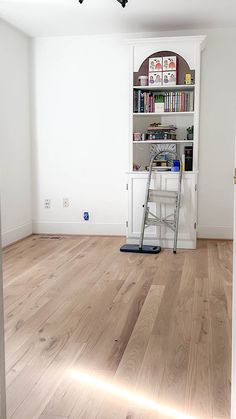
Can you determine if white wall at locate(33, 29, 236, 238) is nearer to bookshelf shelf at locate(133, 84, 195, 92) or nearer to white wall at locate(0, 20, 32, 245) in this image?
white wall at locate(0, 20, 32, 245)

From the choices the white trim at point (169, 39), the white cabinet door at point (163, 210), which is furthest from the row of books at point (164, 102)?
the white cabinet door at point (163, 210)

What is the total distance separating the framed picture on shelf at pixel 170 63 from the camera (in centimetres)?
512

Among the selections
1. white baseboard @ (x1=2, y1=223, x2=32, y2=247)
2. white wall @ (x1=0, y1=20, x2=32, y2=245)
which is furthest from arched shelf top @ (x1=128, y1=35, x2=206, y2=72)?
white baseboard @ (x1=2, y1=223, x2=32, y2=247)

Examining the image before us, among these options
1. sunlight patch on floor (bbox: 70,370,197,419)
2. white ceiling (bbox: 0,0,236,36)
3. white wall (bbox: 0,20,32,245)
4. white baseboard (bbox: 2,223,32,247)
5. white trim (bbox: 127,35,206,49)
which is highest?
white ceiling (bbox: 0,0,236,36)

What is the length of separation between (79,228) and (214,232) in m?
1.68

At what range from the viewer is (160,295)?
137 inches

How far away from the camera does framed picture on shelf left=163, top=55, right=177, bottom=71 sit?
16.8 ft

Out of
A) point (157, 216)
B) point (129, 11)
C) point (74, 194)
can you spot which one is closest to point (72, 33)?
point (129, 11)

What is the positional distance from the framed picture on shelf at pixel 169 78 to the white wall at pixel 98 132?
50cm

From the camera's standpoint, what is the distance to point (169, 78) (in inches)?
203

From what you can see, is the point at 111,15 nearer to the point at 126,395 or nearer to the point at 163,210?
the point at 163,210

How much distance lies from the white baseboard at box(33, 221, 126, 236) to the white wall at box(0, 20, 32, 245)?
153mm

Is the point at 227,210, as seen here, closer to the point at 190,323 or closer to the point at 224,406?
the point at 190,323

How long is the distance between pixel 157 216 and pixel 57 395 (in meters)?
3.35
